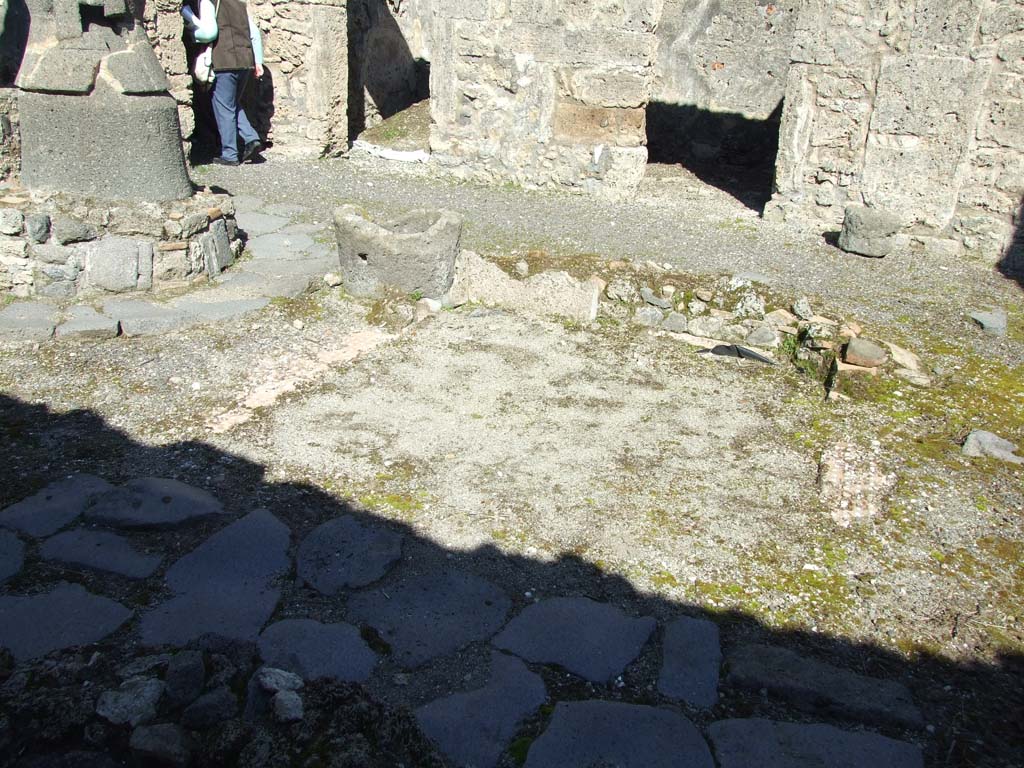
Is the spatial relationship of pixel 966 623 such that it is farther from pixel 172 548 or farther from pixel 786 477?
pixel 172 548

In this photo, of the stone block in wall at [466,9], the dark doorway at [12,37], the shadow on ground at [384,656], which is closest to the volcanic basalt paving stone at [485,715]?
the shadow on ground at [384,656]

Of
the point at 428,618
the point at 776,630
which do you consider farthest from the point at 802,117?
the point at 428,618

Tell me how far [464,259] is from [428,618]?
3.11 metres

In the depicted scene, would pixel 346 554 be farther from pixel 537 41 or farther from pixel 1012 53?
pixel 1012 53

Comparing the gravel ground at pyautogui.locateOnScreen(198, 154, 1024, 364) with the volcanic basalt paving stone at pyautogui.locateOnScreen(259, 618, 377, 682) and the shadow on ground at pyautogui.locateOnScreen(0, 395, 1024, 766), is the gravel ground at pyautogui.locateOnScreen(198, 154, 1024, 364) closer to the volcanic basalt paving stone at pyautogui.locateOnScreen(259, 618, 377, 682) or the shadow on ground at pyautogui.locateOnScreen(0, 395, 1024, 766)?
the shadow on ground at pyautogui.locateOnScreen(0, 395, 1024, 766)

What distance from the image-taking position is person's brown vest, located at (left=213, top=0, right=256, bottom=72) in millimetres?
8234

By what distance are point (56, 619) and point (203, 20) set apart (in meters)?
7.14

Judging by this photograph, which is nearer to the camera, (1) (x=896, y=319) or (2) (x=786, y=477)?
(2) (x=786, y=477)

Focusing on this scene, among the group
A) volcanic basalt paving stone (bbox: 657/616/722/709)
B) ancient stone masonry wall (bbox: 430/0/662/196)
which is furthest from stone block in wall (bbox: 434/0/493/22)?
volcanic basalt paving stone (bbox: 657/616/722/709)

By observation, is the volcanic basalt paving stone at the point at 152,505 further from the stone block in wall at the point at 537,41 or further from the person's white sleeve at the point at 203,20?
the person's white sleeve at the point at 203,20

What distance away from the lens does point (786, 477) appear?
12.1ft

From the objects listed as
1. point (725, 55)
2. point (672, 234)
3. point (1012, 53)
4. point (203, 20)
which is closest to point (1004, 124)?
point (1012, 53)

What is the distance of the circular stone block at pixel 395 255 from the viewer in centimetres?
520

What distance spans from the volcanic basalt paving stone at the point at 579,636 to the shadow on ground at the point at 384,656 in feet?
0.14
